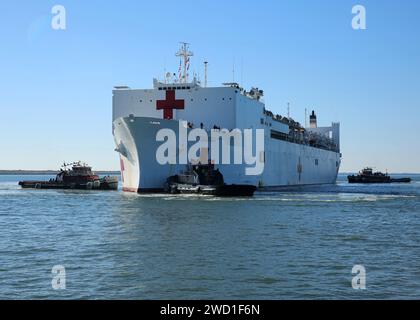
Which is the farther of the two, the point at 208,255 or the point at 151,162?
the point at 151,162

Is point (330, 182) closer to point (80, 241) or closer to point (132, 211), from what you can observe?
point (132, 211)

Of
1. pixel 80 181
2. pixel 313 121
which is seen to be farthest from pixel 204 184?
pixel 313 121

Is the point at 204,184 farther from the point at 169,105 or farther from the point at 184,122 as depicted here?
the point at 169,105

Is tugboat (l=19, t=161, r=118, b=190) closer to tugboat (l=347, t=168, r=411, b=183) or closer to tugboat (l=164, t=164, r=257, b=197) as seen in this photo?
tugboat (l=164, t=164, r=257, b=197)

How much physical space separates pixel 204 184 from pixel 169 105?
315 inches

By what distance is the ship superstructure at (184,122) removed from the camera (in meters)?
36.7

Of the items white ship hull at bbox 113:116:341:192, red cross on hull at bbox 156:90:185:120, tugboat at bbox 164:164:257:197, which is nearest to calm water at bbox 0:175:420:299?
tugboat at bbox 164:164:257:197

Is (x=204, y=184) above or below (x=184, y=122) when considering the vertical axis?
below

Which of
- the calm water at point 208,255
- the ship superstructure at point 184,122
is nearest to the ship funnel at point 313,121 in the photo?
the ship superstructure at point 184,122

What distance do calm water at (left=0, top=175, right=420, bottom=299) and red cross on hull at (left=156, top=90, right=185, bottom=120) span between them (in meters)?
18.7

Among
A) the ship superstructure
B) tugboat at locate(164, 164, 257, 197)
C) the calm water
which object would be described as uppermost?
the ship superstructure

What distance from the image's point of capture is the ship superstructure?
120 ft

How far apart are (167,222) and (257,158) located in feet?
82.8

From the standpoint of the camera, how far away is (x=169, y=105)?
4222 cm
